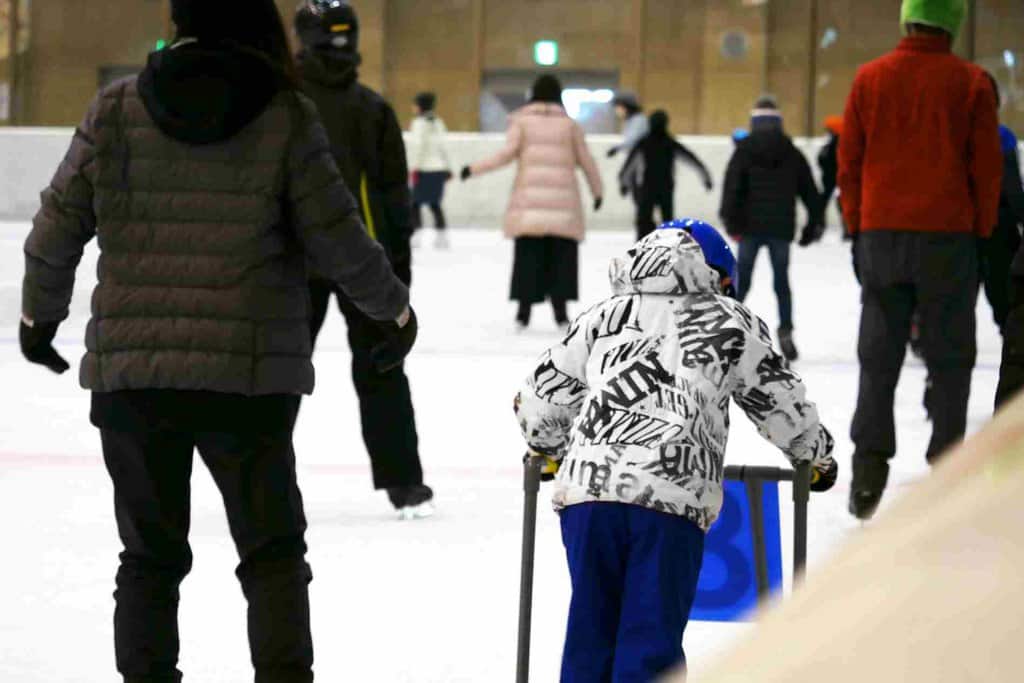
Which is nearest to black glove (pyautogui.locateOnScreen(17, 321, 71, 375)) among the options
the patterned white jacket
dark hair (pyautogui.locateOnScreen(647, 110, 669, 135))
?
the patterned white jacket

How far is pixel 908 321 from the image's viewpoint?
5484 millimetres

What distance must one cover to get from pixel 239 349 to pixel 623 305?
62 centimetres

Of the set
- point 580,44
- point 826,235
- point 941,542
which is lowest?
point 826,235

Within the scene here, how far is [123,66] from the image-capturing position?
87.3 feet

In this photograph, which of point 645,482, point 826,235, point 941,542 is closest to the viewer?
point 941,542

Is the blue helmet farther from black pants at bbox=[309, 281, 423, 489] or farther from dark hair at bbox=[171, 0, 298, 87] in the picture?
black pants at bbox=[309, 281, 423, 489]

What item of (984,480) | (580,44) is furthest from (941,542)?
(580,44)

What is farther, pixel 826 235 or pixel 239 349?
pixel 826 235

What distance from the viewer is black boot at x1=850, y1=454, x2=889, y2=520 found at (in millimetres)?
5406

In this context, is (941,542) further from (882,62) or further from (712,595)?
(882,62)

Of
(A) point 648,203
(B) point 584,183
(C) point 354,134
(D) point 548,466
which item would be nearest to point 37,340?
(D) point 548,466

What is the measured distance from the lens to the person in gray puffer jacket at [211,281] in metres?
2.92

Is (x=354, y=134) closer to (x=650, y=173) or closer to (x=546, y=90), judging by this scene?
(x=546, y=90)

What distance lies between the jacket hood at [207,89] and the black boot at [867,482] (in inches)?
116
